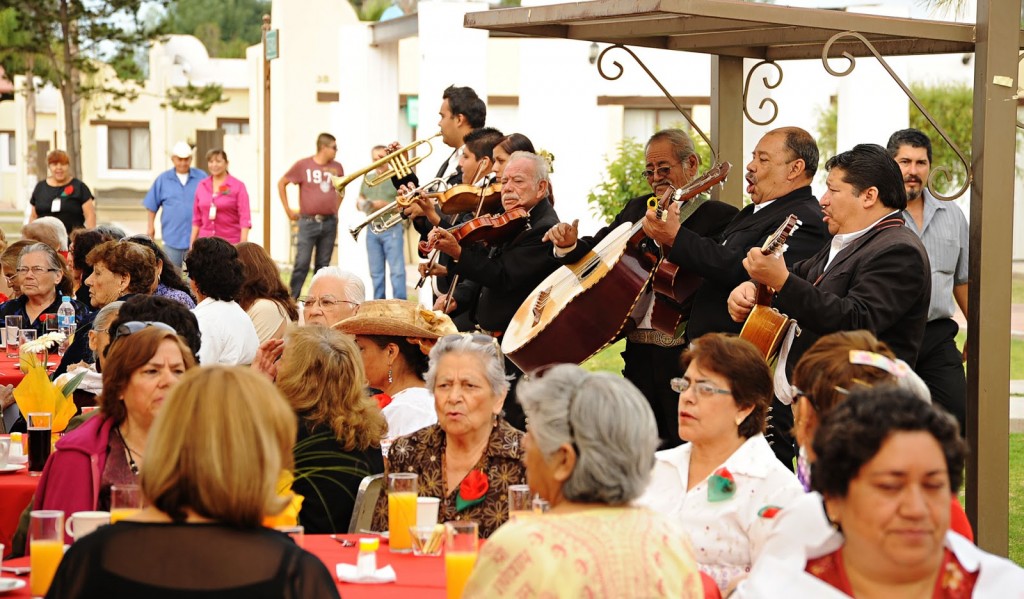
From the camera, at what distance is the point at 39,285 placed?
27.1 ft

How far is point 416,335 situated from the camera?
5840 mm

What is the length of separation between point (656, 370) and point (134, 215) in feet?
134

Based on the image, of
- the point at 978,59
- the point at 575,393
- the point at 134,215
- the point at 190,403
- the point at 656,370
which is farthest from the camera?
the point at 134,215

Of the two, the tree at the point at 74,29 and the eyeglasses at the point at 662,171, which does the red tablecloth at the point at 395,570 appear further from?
the tree at the point at 74,29

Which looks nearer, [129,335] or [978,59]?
[129,335]

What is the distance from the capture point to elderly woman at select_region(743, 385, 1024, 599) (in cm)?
284

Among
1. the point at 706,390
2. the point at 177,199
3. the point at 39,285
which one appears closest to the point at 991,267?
the point at 706,390

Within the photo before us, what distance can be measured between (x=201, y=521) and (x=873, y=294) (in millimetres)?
3071

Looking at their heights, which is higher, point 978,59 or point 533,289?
point 978,59

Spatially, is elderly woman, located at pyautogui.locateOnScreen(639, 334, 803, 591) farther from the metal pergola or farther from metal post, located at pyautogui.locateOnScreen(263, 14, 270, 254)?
metal post, located at pyautogui.locateOnScreen(263, 14, 270, 254)

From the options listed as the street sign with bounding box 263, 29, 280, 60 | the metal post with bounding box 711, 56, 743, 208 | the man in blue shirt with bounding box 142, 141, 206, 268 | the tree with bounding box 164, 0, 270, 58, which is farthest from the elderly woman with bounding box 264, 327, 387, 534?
the tree with bounding box 164, 0, 270, 58

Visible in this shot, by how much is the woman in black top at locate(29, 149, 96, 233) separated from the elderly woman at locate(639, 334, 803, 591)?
11.1m

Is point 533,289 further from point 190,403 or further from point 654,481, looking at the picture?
point 190,403

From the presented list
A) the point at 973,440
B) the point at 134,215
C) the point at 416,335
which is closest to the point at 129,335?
the point at 416,335
